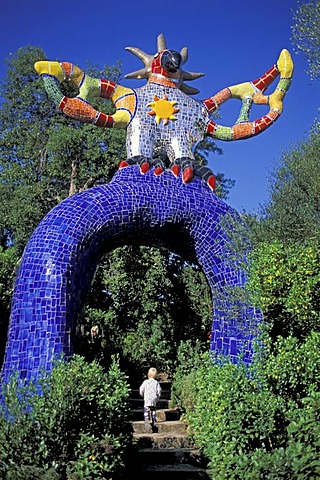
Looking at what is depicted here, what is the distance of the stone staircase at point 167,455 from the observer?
6.96 metres

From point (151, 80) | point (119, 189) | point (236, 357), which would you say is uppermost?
point (151, 80)

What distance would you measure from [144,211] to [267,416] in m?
3.42

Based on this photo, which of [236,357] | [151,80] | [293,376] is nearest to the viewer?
[293,376]

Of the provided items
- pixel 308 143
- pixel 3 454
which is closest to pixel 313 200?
pixel 308 143

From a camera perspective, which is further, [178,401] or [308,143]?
[308,143]

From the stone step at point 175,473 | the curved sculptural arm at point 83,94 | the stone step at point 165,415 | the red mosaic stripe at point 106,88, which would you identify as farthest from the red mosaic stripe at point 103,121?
the stone step at point 165,415

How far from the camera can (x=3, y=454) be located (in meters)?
4.69

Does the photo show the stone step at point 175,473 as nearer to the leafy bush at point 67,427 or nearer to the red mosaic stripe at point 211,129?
the leafy bush at point 67,427

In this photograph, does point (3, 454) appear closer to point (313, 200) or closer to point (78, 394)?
point (78, 394)

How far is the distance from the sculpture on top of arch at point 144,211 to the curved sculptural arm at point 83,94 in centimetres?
1

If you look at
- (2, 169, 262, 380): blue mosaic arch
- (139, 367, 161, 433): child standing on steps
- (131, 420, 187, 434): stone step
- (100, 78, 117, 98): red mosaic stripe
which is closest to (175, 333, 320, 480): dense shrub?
(2, 169, 262, 380): blue mosaic arch

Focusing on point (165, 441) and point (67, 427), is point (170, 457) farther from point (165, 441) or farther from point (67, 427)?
point (67, 427)

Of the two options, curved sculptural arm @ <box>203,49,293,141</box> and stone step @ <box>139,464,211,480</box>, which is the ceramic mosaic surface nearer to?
curved sculptural arm @ <box>203,49,293,141</box>

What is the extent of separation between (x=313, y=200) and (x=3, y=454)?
7.94m
